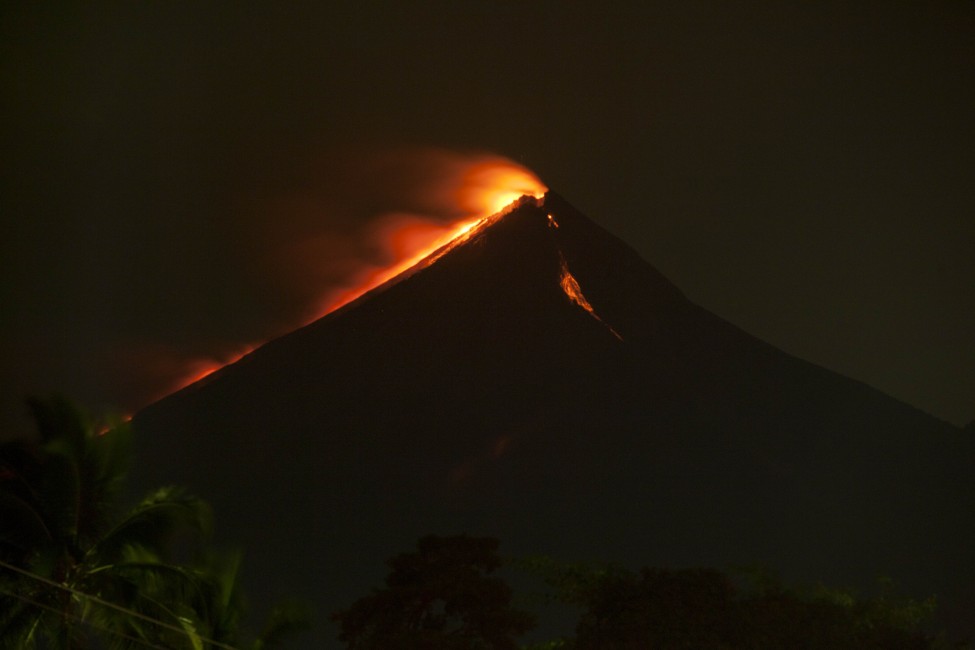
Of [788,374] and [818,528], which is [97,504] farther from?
[788,374]

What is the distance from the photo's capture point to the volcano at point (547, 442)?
225ft

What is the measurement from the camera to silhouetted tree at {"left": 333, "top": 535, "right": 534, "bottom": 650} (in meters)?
19.6

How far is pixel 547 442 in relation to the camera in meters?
77.5

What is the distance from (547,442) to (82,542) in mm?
66112

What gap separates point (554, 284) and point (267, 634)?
241 ft

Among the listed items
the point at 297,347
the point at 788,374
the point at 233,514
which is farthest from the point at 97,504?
the point at 788,374

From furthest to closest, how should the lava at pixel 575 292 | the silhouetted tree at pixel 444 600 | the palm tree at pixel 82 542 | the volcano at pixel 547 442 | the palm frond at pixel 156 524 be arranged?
the lava at pixel 575 292 → the volcano at pixel 547 442 → the silhouetted tree at pixel 444 600 → the palm frond at pixel 156 524 → the palm tree at pixel 82 542

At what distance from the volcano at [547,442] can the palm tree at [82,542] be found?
166ft

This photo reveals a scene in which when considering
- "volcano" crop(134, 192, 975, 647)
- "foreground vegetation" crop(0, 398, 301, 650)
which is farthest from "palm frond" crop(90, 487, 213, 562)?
"volcano" crop(134, 192, 975, 647)

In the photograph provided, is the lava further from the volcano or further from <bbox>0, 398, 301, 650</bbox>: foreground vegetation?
<bbox>0, 398, 301, 650</bbox>: foreground vegetation

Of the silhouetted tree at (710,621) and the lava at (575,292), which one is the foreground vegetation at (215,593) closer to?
the silhouetted tree at (710,621)

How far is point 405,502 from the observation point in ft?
235

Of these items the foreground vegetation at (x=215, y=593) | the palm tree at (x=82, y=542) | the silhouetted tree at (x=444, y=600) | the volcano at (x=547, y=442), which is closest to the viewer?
the palm tree at (x=82, y=542)

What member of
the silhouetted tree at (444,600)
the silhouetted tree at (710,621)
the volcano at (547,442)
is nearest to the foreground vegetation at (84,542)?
the silhouetted tree at (444,600)
